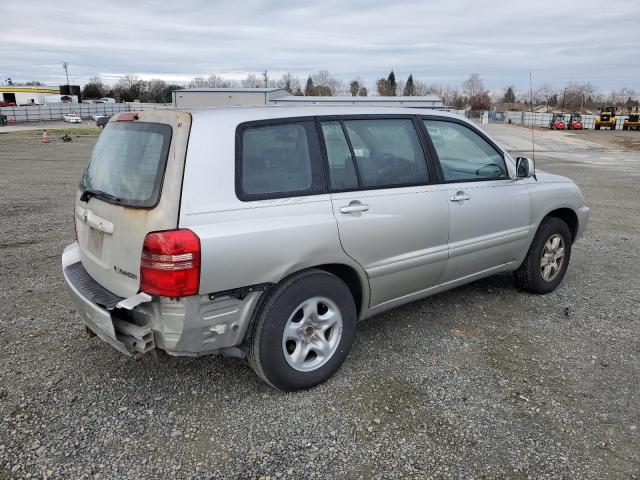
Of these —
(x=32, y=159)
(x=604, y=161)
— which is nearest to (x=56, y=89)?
(x=32, y=159)

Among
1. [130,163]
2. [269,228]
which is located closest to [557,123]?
[269,228]

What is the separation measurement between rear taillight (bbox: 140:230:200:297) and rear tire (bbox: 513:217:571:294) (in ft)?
10.9

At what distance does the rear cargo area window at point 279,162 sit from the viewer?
2.90 metres

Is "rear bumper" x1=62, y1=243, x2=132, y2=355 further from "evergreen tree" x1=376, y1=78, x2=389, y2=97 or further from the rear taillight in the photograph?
"evergreen tree" x1=376, y1=78, x2=389, y2=97

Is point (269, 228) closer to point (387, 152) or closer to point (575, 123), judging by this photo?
point (387, 152)

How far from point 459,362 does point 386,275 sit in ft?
2.78

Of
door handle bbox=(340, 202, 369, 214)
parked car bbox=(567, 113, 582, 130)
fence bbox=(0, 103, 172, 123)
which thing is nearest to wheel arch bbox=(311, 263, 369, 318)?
door handle bbox=(340, 202, 369, 214)

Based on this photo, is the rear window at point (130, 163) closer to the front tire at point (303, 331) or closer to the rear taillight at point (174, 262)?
the rear taillight at point (174, 262)

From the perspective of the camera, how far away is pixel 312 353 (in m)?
3.28

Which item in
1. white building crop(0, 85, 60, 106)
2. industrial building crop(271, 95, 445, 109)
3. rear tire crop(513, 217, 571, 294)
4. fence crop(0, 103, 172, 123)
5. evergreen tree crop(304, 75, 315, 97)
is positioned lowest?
rear tire crop(513, 217, 571, 294)

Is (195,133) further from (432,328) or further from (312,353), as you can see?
(432,328)

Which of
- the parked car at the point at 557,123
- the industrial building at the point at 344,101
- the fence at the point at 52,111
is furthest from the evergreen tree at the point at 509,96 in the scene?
the industrial building at the point at 344,101

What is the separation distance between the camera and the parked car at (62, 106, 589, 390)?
2697 mm

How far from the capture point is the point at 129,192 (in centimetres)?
289
